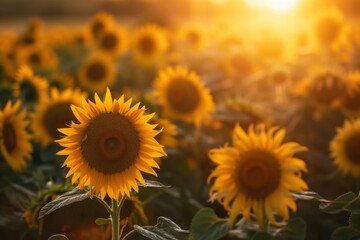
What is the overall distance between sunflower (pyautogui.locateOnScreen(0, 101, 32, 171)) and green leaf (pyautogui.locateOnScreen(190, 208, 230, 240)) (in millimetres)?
1688

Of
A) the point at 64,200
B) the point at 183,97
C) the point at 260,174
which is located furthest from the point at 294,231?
the point at 183,97

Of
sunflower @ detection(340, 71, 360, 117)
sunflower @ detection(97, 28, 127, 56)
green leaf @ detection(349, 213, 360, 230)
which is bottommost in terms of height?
green leaf @ detection(349, 213, 360, 230)

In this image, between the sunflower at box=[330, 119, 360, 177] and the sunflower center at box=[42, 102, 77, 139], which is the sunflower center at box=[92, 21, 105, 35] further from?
the sunflower at box=[330, 119, 360, 177]

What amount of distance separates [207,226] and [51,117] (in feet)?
8.30

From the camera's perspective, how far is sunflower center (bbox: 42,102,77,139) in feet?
16.6

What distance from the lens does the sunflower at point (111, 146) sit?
2934mm

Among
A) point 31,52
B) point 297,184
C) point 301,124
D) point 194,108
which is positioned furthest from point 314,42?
point 297,184

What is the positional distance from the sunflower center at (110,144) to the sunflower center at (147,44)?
6150mm

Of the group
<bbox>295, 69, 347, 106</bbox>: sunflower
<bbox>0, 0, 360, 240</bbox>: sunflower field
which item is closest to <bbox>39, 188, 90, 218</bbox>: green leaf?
<bbox>0, 0, 360, 240</bbox>: sunflower field

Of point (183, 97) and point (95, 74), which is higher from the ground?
point (95, 74)

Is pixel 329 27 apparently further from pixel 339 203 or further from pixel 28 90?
pixel 339 203

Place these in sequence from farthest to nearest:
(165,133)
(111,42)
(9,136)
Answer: (111,42), (165,133), (9,136)

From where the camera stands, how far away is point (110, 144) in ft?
9.82

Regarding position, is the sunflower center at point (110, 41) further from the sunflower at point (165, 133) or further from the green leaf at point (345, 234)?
the green leaf at point (345, 234)
